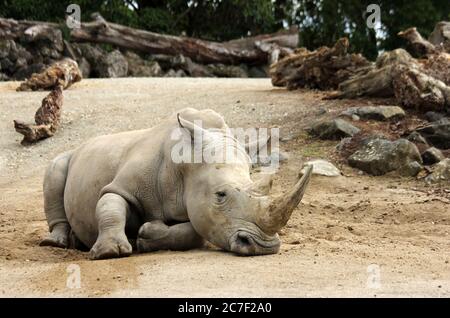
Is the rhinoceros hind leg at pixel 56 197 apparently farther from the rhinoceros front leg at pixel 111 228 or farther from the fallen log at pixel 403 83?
the fallen log at pixel 403 83

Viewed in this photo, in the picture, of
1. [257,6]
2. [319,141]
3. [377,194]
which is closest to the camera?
[377,194]

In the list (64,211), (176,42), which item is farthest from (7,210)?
(176,42)

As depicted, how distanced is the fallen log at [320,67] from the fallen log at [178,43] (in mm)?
7422

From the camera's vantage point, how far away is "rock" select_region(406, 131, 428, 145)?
1129cm

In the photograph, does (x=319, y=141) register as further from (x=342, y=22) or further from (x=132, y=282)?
(x=342, y=22)

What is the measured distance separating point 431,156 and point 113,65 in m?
11.9

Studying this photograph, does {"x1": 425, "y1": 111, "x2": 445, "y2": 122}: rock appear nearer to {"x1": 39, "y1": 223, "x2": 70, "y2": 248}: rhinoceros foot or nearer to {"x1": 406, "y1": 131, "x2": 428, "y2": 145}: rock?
{"x1": 406, "y1": 131, "x2": 428, "y2": 145}: rock

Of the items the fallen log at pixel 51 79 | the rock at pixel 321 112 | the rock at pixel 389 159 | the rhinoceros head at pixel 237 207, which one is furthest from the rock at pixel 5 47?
the rhinoceros head at pixel 237 207

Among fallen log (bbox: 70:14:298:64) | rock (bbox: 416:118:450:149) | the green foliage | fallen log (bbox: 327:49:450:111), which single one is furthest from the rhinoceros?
the green foliage

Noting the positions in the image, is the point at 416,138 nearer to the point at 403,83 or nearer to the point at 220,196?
the point at 403,83

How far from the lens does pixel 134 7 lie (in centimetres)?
2652

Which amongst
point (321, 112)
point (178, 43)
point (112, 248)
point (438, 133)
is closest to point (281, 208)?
point (112, 248)

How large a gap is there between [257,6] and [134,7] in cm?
367

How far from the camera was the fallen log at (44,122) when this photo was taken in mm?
13289
